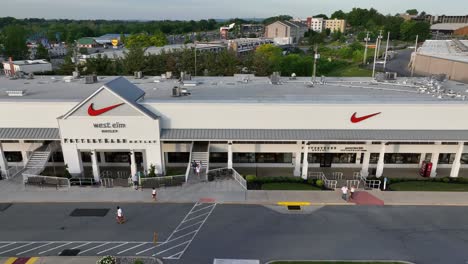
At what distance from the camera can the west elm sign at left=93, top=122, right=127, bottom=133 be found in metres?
32.5

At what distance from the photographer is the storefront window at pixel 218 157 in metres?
36.9

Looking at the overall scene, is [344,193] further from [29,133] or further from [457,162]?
[29,133]

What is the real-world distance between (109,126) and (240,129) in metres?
12.4

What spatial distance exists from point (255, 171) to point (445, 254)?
60.0 feet

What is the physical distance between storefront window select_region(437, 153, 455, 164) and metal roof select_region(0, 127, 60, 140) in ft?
128

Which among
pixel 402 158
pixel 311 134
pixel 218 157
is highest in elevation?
pixel 311 134

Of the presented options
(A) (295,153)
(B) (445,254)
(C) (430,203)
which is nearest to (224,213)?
(A) (295,153)

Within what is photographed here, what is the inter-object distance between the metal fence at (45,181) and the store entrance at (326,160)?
82.5ft

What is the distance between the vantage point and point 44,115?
34.1 m

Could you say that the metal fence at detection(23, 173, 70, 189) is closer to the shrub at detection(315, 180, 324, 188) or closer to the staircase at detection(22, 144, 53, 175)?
the staircase at detection(22, 144, 53, 175)

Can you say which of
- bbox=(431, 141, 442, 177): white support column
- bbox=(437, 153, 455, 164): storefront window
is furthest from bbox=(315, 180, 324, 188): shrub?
bbox=(437, 153, 455, 164): storefront window

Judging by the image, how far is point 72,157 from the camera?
33.5 metres

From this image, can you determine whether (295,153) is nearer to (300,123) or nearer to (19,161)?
(300,123)

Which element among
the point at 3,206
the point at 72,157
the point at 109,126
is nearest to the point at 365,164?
the point at 109,126
